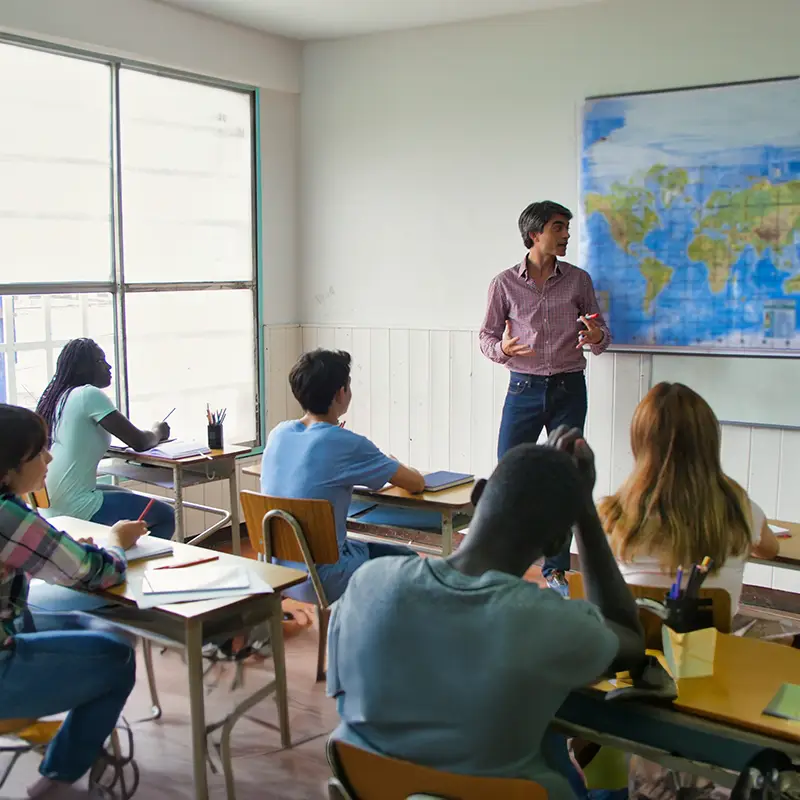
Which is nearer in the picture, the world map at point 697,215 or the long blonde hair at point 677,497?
the long blonde hair at point 677,497

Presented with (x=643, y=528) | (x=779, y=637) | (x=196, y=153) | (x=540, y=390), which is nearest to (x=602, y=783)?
(x=643, y=528)

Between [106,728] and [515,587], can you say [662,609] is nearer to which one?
[515,587]

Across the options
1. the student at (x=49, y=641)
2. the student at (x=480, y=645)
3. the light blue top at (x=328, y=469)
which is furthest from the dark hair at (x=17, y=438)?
the student at (x=480, y=645)

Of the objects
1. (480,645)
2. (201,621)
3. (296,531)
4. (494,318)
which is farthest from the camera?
(494,318)

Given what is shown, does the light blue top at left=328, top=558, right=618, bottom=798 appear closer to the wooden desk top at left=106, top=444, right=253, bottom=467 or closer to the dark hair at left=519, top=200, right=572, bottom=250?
the wooden desk top at left=106, top=444, right=253, bottom=467

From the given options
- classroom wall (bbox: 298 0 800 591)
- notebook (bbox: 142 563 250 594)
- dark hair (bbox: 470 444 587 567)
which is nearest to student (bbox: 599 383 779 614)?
dark hair (bbox: 470 444 587 567)

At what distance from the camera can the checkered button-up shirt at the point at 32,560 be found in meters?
2.23

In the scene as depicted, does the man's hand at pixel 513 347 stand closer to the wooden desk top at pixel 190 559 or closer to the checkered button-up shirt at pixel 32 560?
the wooden desk top at pixel 190 559

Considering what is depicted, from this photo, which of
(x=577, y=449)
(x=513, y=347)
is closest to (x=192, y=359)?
(x=513, y=347)

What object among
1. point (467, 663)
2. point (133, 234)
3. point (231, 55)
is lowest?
point (467, 663)

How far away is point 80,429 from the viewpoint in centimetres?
386

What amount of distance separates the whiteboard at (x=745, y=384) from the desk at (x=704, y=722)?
2640mm

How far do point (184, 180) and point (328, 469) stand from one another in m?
2.73

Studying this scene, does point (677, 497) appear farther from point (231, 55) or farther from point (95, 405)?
point (231, 55)
